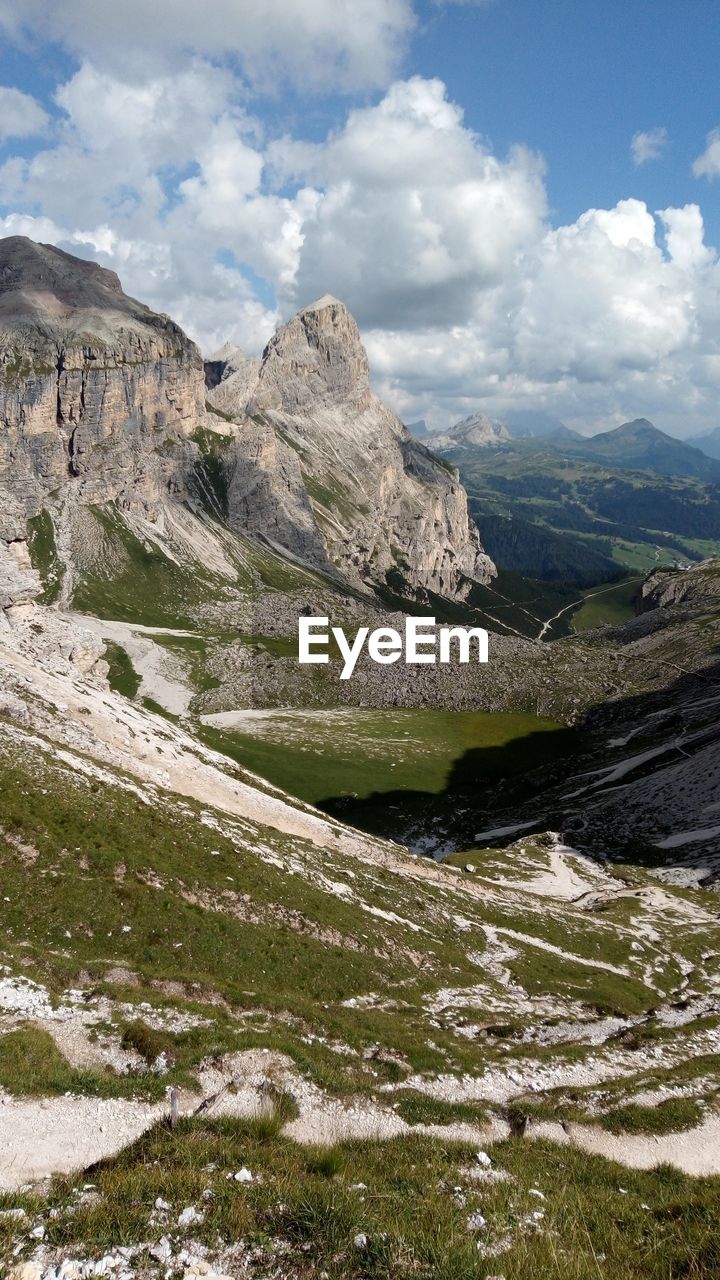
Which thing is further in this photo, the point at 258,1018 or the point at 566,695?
the point at 566,695

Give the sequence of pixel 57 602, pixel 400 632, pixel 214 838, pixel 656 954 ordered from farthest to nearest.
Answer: pixel 57 602 → pixel 400 632 → pixel 656 954 → pixel 214 838

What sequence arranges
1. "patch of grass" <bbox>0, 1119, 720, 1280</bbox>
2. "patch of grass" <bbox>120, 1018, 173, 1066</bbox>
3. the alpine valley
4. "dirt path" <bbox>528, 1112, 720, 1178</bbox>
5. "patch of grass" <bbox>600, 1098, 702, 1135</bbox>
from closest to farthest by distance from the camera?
"patch of grass" <bbox>0, 1119, 720, 1280</bbox> < the alpine valley < "dirt path" <bbox>528, 1112, 720, 1178</bbox> < "patch of grass" <bbox>120, 1018, 173, 1066</bbox> < "patch of grass" <bbox>600, 1098, 702, 1135</bbox>

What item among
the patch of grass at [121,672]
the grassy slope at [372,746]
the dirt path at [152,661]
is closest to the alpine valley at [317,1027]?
the grassy slope at [372,746]

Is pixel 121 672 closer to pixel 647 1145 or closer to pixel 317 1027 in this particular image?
pixel 317 1027

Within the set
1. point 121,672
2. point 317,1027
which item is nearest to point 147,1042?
point 317,1027

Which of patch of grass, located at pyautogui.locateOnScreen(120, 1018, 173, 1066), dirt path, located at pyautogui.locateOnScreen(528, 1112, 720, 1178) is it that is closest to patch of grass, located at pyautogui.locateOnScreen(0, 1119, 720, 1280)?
dirt path, located at pyautogui.locateOnScreen(528, 1112, 720, 1178)

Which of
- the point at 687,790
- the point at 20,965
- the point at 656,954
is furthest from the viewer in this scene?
the point at 687,790

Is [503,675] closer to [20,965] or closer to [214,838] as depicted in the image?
[214,838]

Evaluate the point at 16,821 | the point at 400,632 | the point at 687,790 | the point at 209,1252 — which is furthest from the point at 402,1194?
the point at 400,632

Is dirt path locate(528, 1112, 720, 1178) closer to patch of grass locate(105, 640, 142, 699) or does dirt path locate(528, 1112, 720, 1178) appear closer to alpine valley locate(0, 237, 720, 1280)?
alpine valley locate(0, 237, 720, 1280)

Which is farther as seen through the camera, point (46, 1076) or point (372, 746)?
point (372, 746)

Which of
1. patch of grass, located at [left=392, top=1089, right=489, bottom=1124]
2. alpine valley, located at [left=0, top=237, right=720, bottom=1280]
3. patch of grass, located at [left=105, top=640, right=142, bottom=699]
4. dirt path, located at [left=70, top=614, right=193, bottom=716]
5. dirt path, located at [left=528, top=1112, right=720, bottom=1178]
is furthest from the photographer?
patch of grass, located at [left=105, top=640, right=142, bottom=699]
